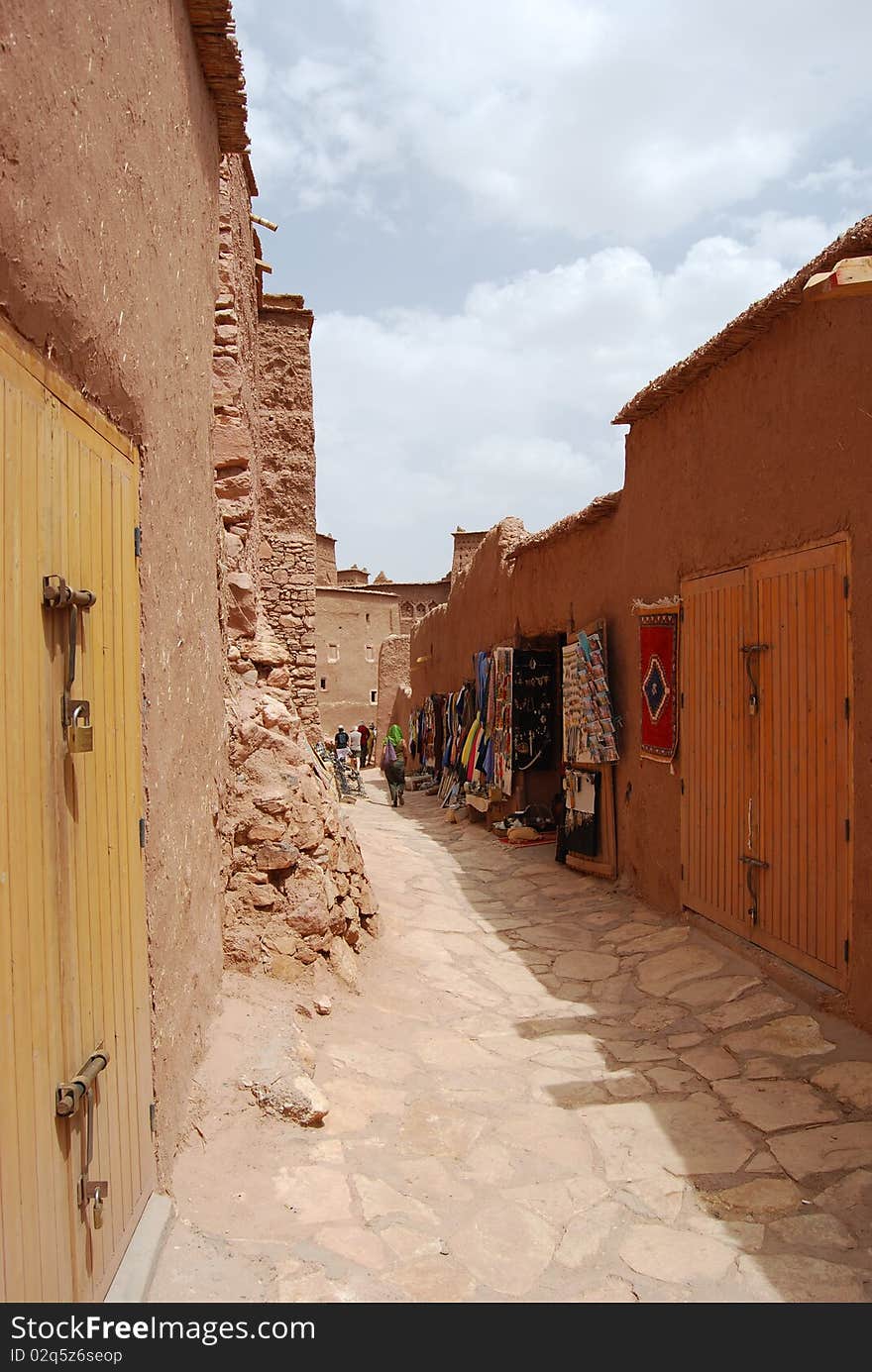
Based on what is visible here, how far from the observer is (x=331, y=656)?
3108 centimetres

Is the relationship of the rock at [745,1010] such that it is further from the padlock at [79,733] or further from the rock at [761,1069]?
the padlock at [79,733]

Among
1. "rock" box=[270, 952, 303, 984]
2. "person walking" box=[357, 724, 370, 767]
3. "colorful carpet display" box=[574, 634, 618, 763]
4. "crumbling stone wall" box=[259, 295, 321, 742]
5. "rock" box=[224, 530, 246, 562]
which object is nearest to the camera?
"rock" box=[270, 952, 303, 984]

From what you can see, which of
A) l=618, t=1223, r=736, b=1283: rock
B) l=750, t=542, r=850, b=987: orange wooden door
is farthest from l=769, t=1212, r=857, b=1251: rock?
l=750, t=542, r=850, b=987: orange wooden door

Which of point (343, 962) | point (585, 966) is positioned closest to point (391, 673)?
point (585, 966)

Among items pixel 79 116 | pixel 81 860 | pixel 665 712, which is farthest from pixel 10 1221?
pixel 665 712

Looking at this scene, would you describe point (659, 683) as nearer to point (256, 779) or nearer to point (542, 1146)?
point (256, 779)

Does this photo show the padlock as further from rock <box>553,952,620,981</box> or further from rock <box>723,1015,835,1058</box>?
rock <box>553,952,620,981</box>

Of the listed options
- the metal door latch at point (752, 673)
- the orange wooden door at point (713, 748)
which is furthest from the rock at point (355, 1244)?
the metal door latch at point (752, 673)

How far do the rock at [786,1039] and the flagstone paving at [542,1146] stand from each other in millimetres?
12

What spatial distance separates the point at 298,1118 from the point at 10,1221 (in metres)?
2.05

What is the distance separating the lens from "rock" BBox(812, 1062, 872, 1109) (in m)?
4.05

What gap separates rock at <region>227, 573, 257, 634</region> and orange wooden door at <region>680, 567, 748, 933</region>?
9.50ft

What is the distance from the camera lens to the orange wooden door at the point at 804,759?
4.73m
